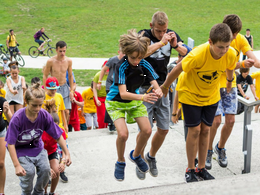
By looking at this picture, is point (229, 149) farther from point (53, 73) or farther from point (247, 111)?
point (53, 73)

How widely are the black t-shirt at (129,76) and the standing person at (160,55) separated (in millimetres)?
233

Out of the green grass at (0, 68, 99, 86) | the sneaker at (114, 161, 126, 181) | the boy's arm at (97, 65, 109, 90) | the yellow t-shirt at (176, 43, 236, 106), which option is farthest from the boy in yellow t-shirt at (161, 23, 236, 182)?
the green grass at (0, 68, 99, 86)

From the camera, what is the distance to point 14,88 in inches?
338

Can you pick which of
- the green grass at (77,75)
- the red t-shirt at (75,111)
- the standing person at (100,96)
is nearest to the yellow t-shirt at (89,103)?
the red t-shirt at (75,111)

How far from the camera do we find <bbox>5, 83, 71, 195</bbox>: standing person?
13.4ft

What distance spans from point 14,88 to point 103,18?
1003 inches

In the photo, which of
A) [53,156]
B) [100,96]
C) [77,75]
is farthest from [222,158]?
[77,75]

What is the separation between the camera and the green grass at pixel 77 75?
1519 centimetres

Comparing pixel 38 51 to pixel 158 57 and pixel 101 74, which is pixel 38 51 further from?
pixel 158 57

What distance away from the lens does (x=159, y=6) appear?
120 ft

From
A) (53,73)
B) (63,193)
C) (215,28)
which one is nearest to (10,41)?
(53,73)

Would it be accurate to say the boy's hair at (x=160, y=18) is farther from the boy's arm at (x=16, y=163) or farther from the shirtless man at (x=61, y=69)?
the shirtless man at (x=61, y=69)

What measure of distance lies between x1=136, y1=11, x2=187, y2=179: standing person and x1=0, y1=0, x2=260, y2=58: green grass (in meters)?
18.0

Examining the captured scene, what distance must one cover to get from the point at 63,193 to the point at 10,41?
55.4 ft
